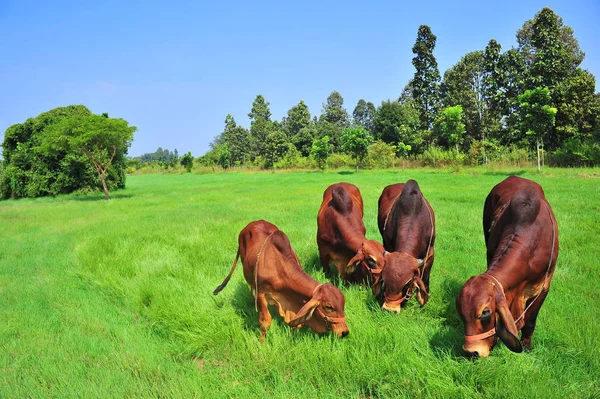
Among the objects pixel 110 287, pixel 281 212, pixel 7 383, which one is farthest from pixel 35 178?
pixel 7 383

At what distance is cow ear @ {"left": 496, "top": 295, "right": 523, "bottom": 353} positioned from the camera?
2.92 m

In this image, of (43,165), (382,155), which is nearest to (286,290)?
(43,165)

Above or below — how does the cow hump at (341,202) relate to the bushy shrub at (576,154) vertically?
below

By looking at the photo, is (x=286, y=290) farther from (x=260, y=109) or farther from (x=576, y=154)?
(x=260, y=109)

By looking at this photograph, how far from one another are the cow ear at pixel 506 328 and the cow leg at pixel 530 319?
82 centimetres

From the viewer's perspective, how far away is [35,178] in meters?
26.8

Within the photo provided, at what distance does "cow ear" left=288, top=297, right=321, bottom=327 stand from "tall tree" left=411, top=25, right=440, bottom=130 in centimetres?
4283

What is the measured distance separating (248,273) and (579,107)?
31.5 metres

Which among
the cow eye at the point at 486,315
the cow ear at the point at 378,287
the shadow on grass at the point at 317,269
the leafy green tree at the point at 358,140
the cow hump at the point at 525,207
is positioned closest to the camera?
the cow eye at the point at 486,315

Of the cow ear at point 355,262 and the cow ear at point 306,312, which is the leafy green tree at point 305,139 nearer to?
the cow ear at point 355,262

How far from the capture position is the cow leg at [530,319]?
362cm

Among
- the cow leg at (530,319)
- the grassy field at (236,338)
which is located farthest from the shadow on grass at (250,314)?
the cow leg at (530,319)

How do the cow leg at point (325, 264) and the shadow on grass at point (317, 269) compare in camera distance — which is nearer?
the shadow on grass at point (317, 269)

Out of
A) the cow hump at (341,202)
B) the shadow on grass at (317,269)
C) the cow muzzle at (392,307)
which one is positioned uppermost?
the cow hump at (341,202)
